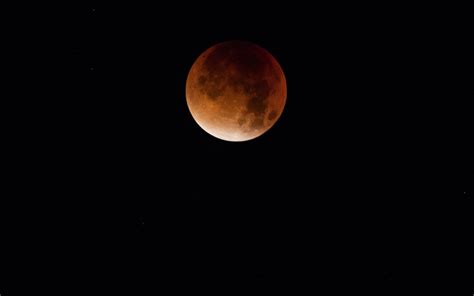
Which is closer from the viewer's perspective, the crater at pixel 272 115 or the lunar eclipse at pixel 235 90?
the lunar eclipse at pixel 235 90

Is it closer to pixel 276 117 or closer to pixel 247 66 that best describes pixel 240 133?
pixel 276 117

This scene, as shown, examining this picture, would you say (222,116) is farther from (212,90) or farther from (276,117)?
(276,117)

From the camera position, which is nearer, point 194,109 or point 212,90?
point 212,90

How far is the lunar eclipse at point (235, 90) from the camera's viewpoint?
4789mm

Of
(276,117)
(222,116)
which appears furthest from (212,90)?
(276,117)

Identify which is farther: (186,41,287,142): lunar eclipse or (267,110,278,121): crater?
(267,110,278,121): crater

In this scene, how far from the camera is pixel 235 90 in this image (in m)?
→ 4.77

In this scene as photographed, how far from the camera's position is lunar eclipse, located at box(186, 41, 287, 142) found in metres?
4.79

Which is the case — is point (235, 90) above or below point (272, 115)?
below

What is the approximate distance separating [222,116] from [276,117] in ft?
3.35

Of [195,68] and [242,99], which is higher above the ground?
[195,68]

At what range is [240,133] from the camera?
5.18 m

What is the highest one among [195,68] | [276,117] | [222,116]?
[195,68]

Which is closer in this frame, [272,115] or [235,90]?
[235,90]
